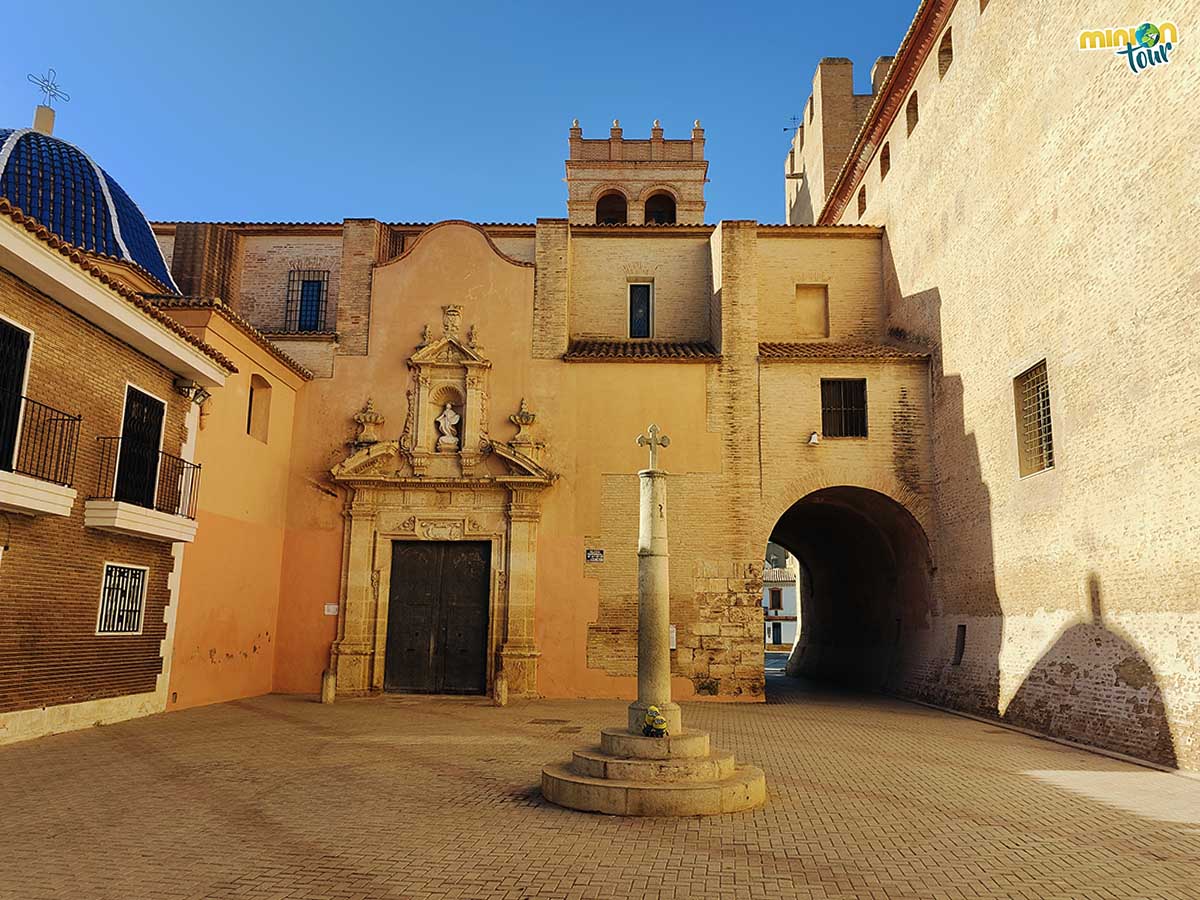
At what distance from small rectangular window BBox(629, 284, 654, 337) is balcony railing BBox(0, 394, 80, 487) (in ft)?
39.8

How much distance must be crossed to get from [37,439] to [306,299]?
10513 millimetres

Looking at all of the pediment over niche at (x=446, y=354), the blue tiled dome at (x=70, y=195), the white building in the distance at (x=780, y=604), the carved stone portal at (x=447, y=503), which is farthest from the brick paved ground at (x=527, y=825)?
the white building in the distance at (x=780, y=604)

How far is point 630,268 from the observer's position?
20.9 metres

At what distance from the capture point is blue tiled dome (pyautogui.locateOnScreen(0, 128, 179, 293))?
1506 centimetres

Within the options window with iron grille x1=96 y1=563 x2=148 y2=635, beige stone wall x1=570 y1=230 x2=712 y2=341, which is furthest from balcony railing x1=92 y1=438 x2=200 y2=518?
beige stone wall x1=570 y1=230 x2=712 y2=341

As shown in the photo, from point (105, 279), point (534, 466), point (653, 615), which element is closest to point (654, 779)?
point (653, 615)

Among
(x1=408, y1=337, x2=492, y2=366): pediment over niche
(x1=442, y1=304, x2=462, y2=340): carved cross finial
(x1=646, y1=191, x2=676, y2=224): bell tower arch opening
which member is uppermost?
(x1=646, y1=191, x2=676, y2=224): bell tower arch opening

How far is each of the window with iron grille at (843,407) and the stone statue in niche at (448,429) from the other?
7344 millimetres

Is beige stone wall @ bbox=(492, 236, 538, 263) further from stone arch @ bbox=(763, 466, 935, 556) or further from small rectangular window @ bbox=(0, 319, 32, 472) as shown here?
small rectangular window @ bbox=(0, 319, 32, 472)

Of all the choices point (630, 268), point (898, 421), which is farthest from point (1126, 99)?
point (630, 268)

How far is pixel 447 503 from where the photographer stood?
17766 millimetres

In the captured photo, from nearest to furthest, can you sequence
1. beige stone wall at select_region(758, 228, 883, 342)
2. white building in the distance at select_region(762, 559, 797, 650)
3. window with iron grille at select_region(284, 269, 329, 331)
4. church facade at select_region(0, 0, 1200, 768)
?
church facade at select_region(0, 0, 1200, 768)
beige stone wall at select_region(758, 228, 883, 342)
window with iron grille at select_region(284, 269, 329, 331)
white building in the distance at select_region(762, 559, 797, 650)

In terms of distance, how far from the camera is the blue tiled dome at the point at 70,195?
593 inches

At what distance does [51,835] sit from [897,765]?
8109 millimetres
